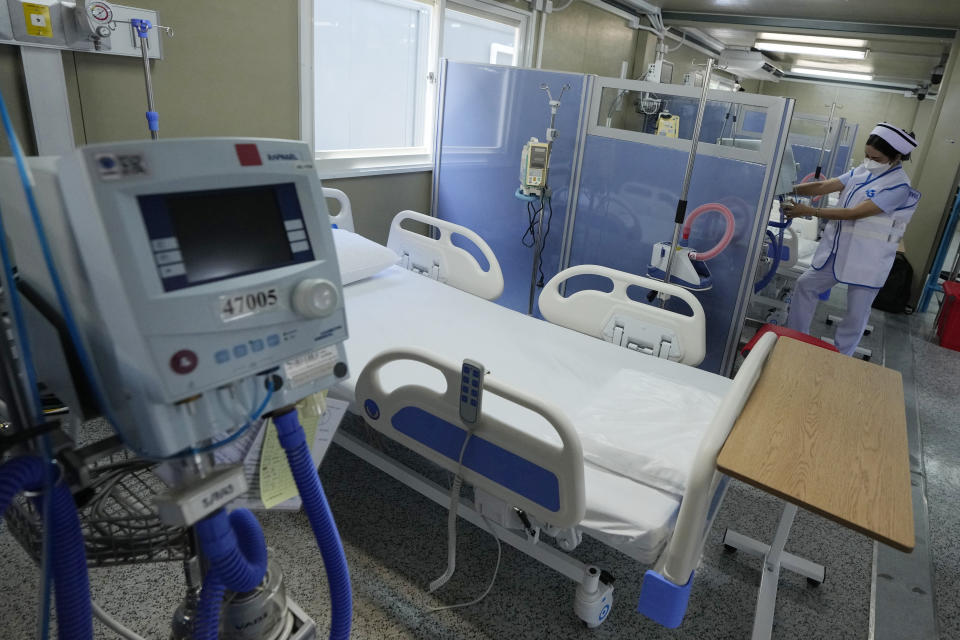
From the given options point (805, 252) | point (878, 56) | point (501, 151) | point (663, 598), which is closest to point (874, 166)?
point (805, 252)

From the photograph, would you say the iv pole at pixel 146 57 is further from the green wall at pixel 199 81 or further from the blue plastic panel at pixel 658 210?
the blue plastic panel at pixel 658 210

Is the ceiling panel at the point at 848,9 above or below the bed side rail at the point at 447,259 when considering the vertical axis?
above

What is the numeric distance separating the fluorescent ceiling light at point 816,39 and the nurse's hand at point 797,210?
409 cm

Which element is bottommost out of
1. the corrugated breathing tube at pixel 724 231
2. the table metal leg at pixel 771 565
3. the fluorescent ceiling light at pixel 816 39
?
the table metal leg at pixel 771 565

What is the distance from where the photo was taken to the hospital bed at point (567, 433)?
139 centimetres

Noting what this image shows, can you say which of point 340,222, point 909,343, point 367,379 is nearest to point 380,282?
point 340,222

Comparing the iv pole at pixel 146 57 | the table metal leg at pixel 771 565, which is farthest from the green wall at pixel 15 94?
the table metal leg at pixel 771 565

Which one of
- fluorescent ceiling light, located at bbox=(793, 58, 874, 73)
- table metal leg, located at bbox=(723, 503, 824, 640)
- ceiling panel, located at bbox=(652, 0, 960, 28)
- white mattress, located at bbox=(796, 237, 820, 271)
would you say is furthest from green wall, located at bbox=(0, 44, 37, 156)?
fluorescent ceiling light, located at bbox=(793, 58, 874, 73)

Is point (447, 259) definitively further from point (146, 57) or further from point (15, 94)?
point (15, 94)

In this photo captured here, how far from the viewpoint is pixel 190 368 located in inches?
26.0

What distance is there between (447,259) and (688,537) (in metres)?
1.84

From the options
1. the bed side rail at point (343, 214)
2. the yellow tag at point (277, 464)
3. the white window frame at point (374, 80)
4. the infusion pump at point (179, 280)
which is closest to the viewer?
the infusion pump at point (179, 280)

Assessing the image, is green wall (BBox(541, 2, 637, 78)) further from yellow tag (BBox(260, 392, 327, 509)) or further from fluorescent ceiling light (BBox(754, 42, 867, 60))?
yellow tag (BBox(260, 392, 327, 509))

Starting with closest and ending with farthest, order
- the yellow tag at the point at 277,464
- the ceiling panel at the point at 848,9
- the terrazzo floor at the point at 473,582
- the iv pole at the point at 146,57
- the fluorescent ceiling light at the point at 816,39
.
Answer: the yellow tag at the point at 277,464 < the terrazzo floor at the point at 473,582 < the iv pole at the point at 146,57 < the ceiling panel at the point at 848,9 < the fluorescent ceiling light at the point at 816,39
